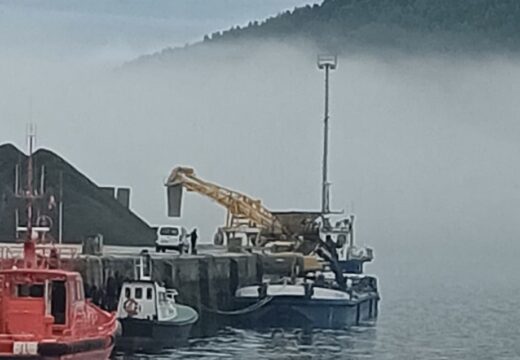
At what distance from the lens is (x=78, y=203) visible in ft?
179

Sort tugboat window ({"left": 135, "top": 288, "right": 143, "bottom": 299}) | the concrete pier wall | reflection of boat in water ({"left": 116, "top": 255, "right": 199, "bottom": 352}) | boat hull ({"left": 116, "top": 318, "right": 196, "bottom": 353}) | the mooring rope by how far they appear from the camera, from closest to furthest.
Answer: boat hull ({"left": 116, "top": 318, "right": 196, "bottom": 353})
reflection of boat in water ({"left": 116, "top": 255, "right": 199, "bottom": 352})
tugboat window ({"left": 135, "top": 288, "right": 143, "bottom": 299})
the concrete pier wall
the mooring rope

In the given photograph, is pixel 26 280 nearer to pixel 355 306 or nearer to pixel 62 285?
pixel 62 285

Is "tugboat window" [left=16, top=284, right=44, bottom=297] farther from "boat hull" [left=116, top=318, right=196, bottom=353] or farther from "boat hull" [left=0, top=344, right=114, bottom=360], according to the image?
"boat hull" [left=116, top=318, right=196, bottom=353]

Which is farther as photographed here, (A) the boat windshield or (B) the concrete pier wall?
(B) the concrete pier wall

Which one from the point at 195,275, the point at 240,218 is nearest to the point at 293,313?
the point at 195,275

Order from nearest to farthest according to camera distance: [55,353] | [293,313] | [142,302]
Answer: [55,353], [142,302], [293,313]

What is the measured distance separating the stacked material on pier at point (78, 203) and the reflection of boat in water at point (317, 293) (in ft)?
18.7

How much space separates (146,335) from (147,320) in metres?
0.36

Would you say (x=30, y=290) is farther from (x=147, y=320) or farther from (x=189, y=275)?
(x=189, y=275)

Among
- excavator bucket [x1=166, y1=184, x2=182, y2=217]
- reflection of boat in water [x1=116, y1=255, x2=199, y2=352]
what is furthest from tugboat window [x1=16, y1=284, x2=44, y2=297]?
excavator bucket [x1=166, y1=184, x2=182, y2=217]

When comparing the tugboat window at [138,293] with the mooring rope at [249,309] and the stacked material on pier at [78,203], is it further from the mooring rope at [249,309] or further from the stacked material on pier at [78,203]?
the stacked material on pier at [78,203]

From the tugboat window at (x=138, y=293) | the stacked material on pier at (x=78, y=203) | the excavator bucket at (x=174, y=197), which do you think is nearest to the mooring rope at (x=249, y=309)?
the stacked material on pier at (x=78, y=203)

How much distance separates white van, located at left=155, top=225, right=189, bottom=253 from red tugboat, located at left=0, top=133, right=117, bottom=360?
69.6 ft

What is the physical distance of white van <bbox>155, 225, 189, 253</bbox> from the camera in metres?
48.4
